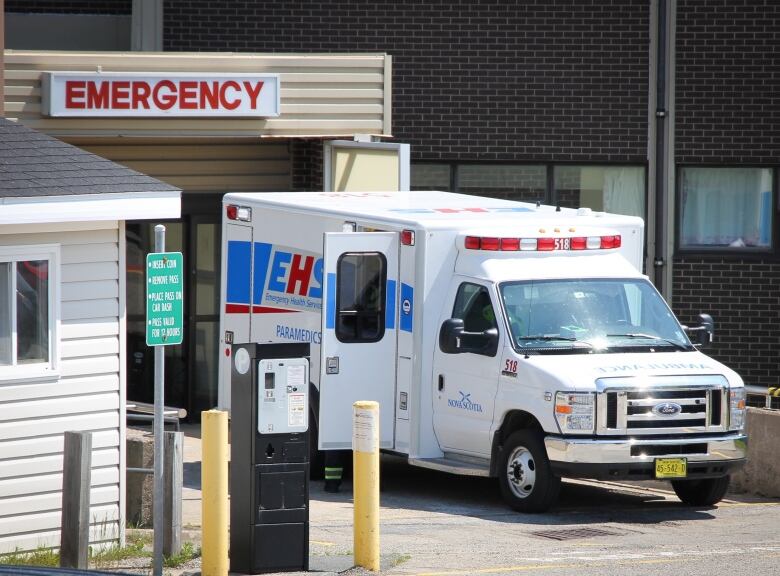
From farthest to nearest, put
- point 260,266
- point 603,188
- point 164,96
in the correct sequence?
point 603,188 < point 164,96 < point 260,266

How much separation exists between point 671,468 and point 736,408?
2.79 ft

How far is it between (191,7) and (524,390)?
844 centimetres

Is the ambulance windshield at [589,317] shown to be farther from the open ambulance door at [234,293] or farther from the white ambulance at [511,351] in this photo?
the open ambulance door at [234,293]

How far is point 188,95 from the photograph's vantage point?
16234 mm

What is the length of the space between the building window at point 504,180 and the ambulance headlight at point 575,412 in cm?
768

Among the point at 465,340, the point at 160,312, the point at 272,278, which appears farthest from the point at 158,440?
the point at 272,278

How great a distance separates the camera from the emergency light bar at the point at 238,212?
1473 centimetres

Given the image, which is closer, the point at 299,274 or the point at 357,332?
the point at 357,332

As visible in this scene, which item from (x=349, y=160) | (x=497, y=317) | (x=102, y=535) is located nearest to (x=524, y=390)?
(x=497, y=317)

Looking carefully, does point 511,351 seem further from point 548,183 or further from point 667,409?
point 548,183

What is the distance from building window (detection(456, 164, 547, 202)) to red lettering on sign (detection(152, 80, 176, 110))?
4.54 meters

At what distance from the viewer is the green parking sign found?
8906 mm

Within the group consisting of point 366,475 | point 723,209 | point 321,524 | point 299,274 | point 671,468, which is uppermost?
point 723,209

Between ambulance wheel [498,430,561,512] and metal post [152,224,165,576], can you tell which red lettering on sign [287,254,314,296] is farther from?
metal post [152,224,165,576]
